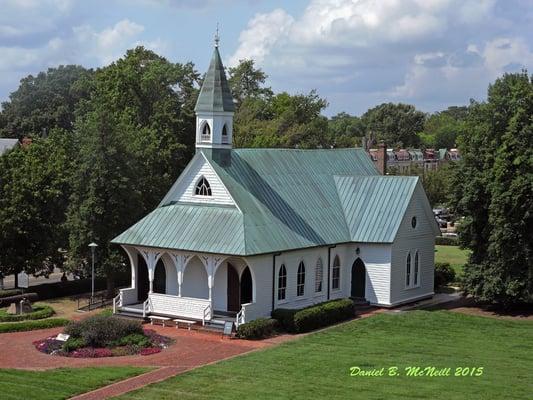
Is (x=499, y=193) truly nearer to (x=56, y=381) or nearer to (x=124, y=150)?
(x=124, y=150)

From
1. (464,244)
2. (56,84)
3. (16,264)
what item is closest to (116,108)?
(16,264)

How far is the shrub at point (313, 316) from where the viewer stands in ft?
116

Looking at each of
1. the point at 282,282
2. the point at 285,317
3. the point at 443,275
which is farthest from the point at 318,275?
the point at 443,275

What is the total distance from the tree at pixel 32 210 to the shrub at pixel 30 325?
25.1ft

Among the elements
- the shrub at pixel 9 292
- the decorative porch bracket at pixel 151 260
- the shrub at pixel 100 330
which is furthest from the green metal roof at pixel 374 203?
the shrub at pixel 9 292

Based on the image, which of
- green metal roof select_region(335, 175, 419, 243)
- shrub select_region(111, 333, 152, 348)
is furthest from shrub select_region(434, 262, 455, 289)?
shrub select_region(111, 333, 152, 348)

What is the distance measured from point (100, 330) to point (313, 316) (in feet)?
30.5

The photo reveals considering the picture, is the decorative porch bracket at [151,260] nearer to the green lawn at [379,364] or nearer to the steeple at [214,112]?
the steeple at [214,112]

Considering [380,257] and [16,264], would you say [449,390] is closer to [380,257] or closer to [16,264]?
[380,257]

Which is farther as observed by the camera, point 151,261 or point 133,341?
point 151,261

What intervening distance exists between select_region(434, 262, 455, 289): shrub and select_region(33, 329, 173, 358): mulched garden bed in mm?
21511

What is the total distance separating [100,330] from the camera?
31.9 metres

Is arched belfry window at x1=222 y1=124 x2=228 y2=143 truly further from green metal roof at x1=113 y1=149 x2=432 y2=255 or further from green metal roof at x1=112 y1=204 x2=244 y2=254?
green metal roof at x1=112 y1=204 x2=244 y2=254

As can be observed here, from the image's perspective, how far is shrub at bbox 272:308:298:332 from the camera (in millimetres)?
35500
